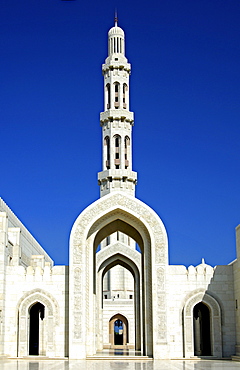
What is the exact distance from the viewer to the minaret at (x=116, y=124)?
36.8 metres

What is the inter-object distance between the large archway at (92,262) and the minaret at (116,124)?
10.2 metres

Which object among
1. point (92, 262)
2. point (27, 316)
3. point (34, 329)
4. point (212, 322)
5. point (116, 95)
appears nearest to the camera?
point (212, 322)

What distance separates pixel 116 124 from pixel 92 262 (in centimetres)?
1425

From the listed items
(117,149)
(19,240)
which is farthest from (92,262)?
(117,149)

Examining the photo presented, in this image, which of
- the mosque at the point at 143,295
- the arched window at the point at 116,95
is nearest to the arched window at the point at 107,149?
the arched window at the point at 116,95

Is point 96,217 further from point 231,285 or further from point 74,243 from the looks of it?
point 231,285

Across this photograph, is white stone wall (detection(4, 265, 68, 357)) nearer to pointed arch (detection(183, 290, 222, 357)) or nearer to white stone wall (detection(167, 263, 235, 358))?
white stone wall (detection(167, 263, 235, 358))

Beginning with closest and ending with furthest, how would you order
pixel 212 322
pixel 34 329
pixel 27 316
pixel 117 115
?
pixel 212 322 → pixel 27 316 → pixel 34 329 → pixel 117 115

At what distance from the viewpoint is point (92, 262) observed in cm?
2655

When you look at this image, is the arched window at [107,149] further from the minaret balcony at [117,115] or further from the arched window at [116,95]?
the arched window at [116,95]

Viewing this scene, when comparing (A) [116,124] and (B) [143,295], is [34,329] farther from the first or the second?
(A) [116,124]

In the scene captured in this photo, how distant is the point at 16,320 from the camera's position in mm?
24984

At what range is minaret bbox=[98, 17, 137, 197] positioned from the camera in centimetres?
3681

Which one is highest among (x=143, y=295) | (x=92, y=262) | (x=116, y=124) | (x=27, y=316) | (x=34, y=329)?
(x=116, y=124)
